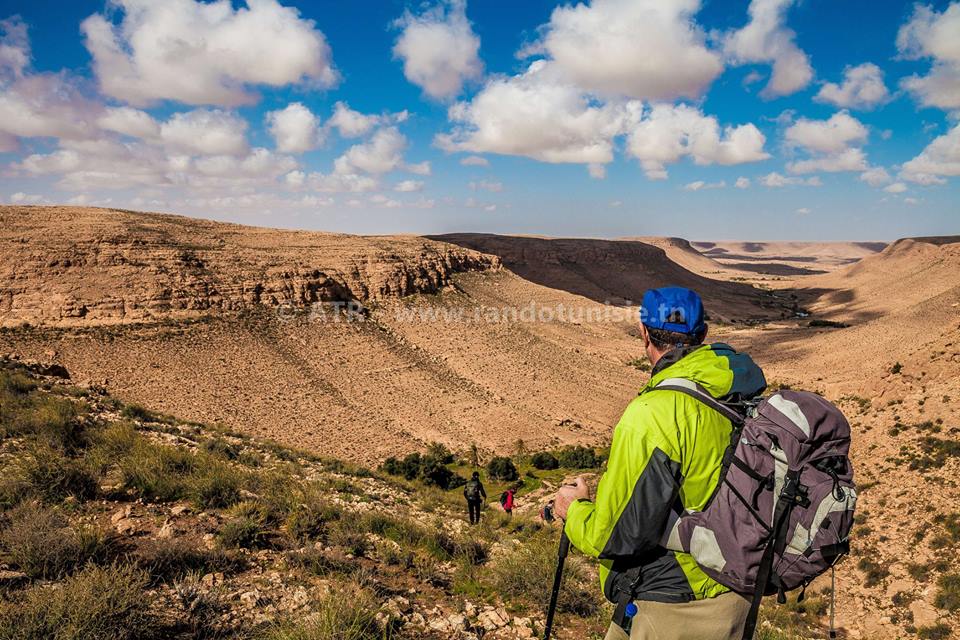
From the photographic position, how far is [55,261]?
22125mm

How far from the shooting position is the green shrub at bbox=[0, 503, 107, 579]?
372cm

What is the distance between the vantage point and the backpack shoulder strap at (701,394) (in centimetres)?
191

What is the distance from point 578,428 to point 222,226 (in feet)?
97.3

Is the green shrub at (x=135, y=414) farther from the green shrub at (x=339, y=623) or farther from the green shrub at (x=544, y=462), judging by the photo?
the green shrub at (x=544, y=462)

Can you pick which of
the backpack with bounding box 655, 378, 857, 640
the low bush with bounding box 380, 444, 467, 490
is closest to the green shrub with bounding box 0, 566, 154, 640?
the backpack with bounding box 655, 378, 857, 640

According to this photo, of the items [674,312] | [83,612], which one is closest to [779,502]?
[674,312]

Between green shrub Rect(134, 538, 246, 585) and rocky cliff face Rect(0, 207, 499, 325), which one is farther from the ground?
rocky cliff face Rect(0, 207, 499, 325)

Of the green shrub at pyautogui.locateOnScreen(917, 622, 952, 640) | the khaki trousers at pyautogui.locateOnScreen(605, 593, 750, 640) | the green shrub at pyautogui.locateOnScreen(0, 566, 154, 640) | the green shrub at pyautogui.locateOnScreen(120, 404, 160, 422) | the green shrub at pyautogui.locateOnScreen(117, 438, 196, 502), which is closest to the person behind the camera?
the khaki trousers at pyautogui.locateOnScreen(605, 593, 750, 640)

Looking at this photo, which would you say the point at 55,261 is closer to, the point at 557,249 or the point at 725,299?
the point at 557,249

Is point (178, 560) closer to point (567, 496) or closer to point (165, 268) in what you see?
point (567, 496)

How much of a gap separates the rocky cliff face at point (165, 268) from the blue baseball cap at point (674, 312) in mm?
25706

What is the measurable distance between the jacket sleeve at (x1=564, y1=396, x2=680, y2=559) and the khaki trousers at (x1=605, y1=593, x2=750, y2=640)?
15.1 inches

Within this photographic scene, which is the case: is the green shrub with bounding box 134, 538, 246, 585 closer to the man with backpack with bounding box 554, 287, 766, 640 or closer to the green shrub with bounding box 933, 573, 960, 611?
the man with backpack with bounding box 554, 287, 766, 640

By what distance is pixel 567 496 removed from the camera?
2428mm
